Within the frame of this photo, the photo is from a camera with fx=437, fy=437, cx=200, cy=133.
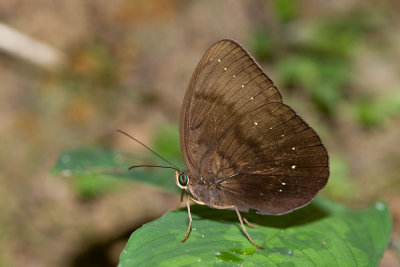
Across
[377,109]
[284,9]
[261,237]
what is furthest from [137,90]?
[261,237]

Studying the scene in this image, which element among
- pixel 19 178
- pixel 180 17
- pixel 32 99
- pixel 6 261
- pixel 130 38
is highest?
pixel 180 17

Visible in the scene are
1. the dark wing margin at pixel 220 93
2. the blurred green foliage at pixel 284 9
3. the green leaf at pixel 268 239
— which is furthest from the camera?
the blurred green foliage at pixel 284 9

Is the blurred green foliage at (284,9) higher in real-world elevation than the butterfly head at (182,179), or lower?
higher

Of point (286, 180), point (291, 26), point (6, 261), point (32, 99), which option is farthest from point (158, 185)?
point (291, 26)

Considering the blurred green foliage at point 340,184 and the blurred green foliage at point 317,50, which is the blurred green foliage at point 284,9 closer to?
the blurred green foliage at point 317,50

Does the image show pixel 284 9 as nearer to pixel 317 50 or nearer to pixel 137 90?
pixel 317 50

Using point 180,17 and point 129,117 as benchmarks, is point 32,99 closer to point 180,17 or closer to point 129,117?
point 129,117

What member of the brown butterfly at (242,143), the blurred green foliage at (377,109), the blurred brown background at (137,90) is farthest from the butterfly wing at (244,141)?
the blurred green foliage at (377,109)
